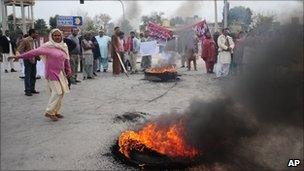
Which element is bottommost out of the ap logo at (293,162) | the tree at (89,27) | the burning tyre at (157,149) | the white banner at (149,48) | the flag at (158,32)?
the ap logo at (293,162)

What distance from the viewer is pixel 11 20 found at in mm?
22031

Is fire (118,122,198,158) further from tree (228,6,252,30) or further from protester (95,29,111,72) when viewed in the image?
protester (95,29,111,72)

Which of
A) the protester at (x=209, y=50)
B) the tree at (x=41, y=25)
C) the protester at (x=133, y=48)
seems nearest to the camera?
the protester at (x=209, y=50)

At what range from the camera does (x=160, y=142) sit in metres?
6.03

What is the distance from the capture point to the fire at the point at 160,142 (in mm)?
5859

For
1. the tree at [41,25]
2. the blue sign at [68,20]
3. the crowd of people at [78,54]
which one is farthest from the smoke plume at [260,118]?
the tree at [41,25]

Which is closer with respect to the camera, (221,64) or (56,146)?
(56,146)

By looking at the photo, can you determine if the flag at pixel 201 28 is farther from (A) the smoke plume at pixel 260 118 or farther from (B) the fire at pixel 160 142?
(B) the fire at pixel 160 142

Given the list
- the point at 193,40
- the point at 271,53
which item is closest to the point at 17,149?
the point at 271,53

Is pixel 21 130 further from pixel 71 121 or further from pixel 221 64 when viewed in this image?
pixel 221 64

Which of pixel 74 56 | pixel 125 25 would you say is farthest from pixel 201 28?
pixel 125 25

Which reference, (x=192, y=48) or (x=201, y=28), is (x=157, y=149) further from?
(x=192, y=48)

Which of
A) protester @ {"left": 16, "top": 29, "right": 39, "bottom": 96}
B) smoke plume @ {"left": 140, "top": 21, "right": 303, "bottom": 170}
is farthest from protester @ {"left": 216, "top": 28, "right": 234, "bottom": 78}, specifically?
smoke plume @ {"left": 140, "top": 21, "right": 303, "bottom": 170}

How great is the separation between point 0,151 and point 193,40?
14613 mm
